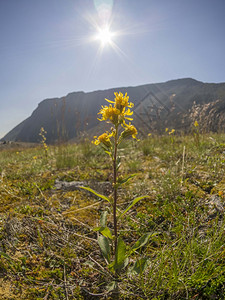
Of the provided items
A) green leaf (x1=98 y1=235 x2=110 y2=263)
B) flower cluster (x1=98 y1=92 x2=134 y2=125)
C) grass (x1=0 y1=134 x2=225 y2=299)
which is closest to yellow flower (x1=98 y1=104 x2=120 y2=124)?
flower cluster (x1=98 y1=92 x2=134 y2=125)

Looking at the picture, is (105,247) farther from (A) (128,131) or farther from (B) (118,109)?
(B) (118,109)

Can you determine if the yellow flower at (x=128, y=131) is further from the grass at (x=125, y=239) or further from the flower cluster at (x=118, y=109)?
the grass at (x=125, y=239)

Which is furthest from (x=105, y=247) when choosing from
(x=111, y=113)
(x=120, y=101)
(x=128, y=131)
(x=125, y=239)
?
(x=120, y=101)

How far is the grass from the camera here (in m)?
1.15

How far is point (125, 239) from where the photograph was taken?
1721mm

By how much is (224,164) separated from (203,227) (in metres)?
1.51

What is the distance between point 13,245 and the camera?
5.11ft

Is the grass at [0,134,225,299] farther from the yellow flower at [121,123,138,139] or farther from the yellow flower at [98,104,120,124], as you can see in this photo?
the yellow flower at [98,104,120,124]

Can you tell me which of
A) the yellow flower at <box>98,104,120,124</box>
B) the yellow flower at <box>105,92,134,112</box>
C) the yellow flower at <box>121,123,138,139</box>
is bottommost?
the yellow flower at <box>121,123,138,139</box>

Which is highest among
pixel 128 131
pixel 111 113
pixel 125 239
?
pixel 111 113

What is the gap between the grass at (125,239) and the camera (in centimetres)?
115

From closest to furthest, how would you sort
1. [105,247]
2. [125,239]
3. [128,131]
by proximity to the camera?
1. [105,247]
2. [128,131]
3. [125,239]

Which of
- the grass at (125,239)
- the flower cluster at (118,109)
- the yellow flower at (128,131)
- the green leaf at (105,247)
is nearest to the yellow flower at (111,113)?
the flower cluster at (118,109)

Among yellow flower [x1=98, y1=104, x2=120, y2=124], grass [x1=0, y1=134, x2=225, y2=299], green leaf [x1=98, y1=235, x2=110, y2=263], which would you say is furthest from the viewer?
yellow flower [x1=98, y1=104, x2=120, y2=124]
